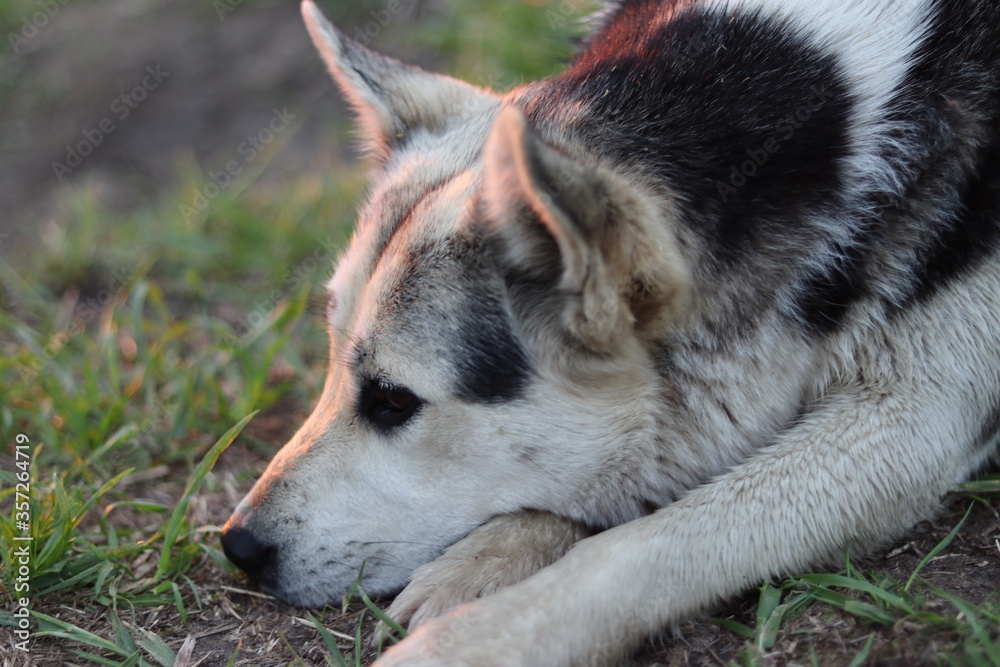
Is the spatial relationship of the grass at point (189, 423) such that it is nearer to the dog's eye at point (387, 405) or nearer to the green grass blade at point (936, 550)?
the green grass blade at point (936, 550)

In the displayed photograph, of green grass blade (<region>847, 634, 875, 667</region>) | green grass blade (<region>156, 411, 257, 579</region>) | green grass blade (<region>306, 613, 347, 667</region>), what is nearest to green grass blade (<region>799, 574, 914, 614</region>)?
green grass blade (<region>847, 634, 875, 667</region>)

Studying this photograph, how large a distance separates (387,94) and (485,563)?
5.58 feet

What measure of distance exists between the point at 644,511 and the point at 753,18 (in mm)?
1485

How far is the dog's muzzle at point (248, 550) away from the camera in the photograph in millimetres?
2557

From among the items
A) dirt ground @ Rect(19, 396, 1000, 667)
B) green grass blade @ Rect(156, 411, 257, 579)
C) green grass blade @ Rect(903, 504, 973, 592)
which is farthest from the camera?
green grass blade @ Rect(156, 411, 257, 579)

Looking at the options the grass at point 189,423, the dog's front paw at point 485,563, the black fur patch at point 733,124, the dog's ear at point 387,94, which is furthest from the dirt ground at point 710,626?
the dog's ear at point 387,94

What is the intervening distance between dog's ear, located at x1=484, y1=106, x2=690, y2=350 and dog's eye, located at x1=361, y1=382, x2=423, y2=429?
19.7 inches

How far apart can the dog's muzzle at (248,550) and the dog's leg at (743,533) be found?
0.60 m

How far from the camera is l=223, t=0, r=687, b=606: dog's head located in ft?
7.22

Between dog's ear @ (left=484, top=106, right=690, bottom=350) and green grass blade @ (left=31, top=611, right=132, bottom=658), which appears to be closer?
dog's ear @ (left=484, top=106, right=690, bottom=350)

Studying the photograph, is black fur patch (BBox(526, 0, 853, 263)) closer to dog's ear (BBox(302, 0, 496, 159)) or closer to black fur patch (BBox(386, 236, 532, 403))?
black fur patch (BBox(386, 236, 532, 403))

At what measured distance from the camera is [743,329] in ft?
7.72

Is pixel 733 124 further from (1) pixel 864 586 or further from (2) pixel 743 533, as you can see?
(1) pixel 864 586

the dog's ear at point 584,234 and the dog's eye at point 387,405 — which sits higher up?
the dog's ear at point 584,234
